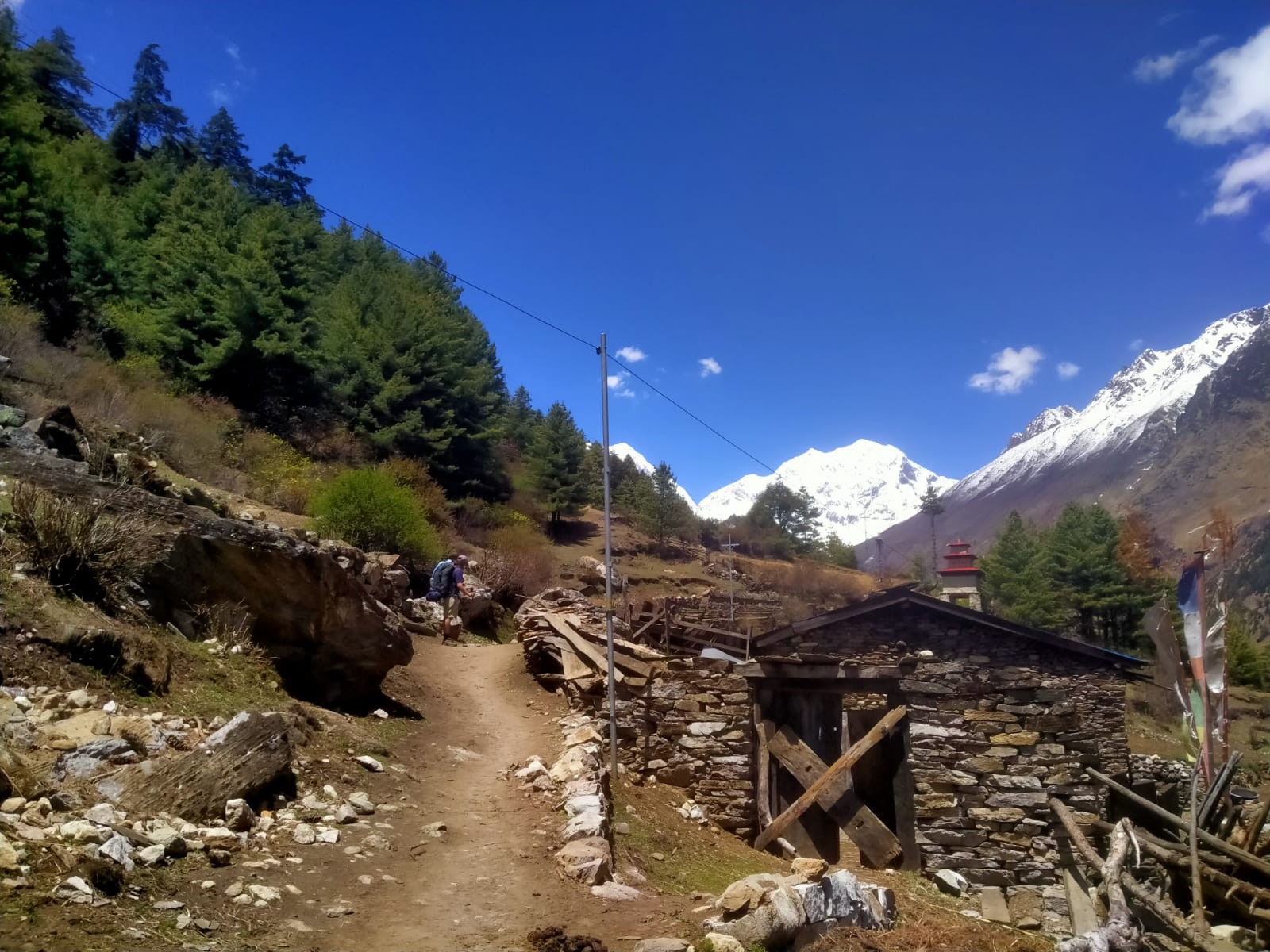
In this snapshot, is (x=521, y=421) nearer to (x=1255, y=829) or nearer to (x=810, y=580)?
(x=810, y=580)

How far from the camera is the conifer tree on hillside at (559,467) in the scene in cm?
4675

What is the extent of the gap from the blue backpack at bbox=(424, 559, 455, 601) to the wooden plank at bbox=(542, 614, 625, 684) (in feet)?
13.8

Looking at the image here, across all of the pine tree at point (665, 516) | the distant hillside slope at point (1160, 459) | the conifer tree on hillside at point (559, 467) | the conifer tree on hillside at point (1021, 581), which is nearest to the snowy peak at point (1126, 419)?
the distant hillside slope at point (1160, 459)

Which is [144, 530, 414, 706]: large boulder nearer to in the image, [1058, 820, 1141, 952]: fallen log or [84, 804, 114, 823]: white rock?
[84, 804, 114, 823]: white rock

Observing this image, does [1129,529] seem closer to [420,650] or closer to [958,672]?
[958,672]

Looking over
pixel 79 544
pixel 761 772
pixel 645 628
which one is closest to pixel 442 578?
pixel 645 628

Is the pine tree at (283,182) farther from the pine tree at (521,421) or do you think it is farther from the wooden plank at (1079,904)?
the wooden plank at (1079,904)

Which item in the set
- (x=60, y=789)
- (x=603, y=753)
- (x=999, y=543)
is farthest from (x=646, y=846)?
(x=999, y=543)

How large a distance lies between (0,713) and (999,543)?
151 ft

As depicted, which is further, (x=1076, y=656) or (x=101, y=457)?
(x=1076, y=656)

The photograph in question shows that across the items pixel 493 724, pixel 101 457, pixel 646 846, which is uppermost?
pixel 101 457

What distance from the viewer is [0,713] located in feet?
17.6

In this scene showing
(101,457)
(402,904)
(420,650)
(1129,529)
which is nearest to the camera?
(402,904)

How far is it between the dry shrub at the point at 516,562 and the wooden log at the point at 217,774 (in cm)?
1895
